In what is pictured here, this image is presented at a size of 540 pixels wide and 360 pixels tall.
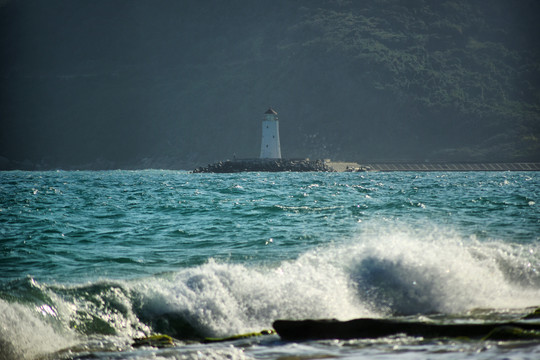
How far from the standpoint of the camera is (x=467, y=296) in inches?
399

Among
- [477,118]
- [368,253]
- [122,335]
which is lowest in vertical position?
[122,335]

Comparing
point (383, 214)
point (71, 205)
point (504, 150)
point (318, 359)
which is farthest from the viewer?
point (504, 150)

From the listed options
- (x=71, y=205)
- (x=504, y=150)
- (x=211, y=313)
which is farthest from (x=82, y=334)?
(x=504, y=150)

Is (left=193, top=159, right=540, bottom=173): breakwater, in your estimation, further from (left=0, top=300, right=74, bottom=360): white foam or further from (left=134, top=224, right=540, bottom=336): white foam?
(left=0, top=300, right=74, bottom=360): white foam

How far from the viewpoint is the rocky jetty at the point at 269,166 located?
4660 inches

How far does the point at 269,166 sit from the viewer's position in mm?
117812

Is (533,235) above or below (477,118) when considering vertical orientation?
below

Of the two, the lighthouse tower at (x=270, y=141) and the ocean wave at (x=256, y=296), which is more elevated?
the lighthouse tower at (x=270, y=141)

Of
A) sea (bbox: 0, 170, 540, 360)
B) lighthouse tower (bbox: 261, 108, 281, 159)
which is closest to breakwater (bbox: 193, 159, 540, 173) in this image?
lighthouse tower (bbox: 261, 108, 281, 159)

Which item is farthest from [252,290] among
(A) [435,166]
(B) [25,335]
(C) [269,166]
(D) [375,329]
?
(A) [435,166]

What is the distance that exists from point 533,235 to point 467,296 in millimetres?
8337

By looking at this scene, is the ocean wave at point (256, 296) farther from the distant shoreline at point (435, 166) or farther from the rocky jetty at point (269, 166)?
the distant shoreline at point (435, 166)

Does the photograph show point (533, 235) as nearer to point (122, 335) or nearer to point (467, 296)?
point (467, 296)

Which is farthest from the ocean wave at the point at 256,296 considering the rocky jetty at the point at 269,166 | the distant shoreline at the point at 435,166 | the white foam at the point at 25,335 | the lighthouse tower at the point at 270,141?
the distant shoreline at the point at 435,166
